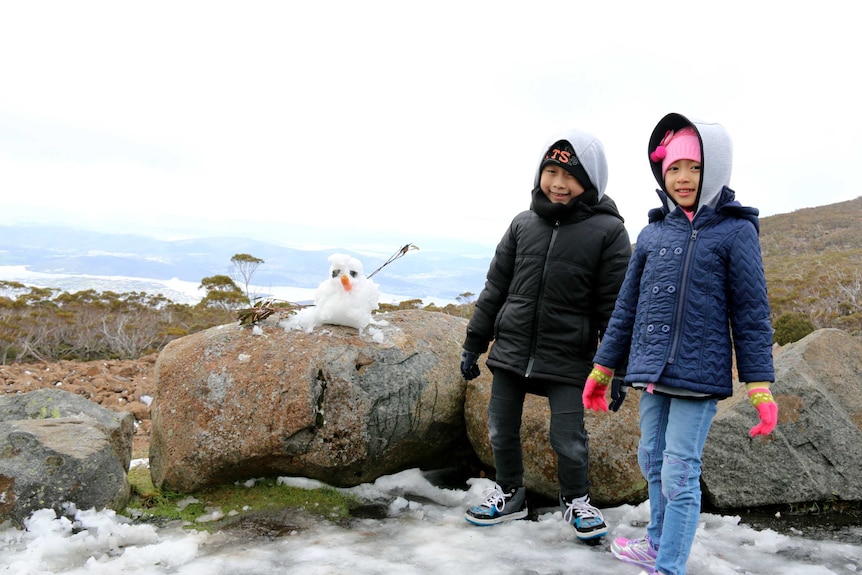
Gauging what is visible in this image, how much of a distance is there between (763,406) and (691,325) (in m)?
0.45

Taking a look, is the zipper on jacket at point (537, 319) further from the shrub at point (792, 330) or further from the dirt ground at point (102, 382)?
the shrub at point (792, 330)

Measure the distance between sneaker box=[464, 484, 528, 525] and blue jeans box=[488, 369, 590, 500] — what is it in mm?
57

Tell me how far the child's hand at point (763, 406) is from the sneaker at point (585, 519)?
1141 mm

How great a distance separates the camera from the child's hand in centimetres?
253

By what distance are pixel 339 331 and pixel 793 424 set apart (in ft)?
10.4

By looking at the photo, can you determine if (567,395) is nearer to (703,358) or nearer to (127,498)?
(703,358)

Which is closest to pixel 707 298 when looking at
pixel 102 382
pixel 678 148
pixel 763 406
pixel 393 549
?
pixel 763 406

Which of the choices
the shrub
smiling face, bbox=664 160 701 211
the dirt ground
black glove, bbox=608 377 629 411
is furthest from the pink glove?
the shrub

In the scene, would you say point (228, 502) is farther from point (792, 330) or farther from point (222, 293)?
point (222, 293)

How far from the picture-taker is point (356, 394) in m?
3.98

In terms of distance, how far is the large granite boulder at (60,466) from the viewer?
3271 millimetres

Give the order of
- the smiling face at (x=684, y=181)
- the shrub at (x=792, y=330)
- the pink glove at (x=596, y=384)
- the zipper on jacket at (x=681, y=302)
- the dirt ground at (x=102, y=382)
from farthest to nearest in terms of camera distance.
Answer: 1. the shrub at (x=792, y=330)
2. the dirt ground at (x=102, y=382)
3. the pink glove at (x=596, y=384)
4. the smiling face at (x=684, y=181)
5. the zipper on jacket at (x=681, y=302)

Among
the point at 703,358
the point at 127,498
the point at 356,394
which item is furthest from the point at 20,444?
the point at 703,358

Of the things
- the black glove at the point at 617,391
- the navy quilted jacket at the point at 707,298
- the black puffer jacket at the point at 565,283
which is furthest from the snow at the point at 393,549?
the navy quilted jacket at the point at 707,298
